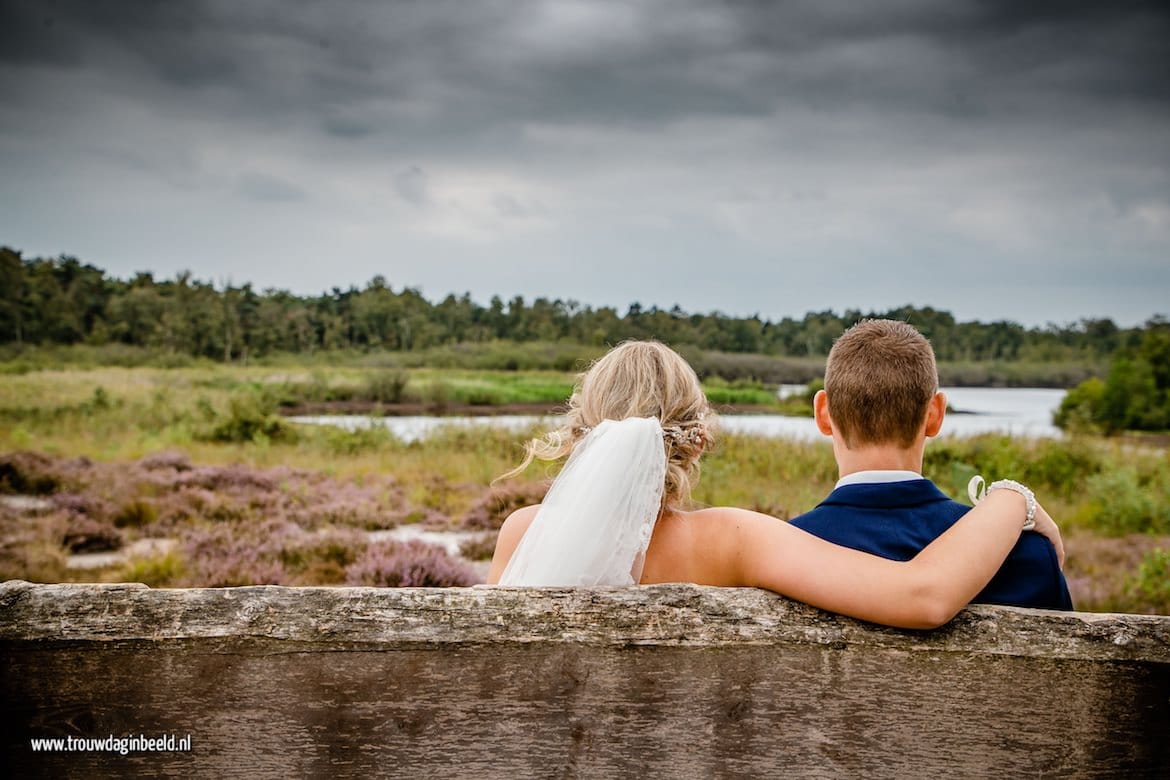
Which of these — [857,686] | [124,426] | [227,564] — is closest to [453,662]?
[857,686]

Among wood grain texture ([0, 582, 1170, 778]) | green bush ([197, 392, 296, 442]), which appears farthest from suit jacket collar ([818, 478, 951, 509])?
green bush ([197, 392, 296, 442])

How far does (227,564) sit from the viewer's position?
7.82 m

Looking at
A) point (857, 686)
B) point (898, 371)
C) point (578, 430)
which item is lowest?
point (857, 686)

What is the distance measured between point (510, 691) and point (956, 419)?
4485 centimetres

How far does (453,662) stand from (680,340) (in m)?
52.9

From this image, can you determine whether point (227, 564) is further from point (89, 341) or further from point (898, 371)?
point (89, 341)

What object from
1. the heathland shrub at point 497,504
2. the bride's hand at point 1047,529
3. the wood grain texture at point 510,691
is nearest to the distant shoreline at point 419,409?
the heathland shrub at point 497,504

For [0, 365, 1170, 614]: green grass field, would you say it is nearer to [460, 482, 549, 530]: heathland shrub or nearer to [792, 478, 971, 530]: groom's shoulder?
[460, 482, 549, 530]: heathland shrub

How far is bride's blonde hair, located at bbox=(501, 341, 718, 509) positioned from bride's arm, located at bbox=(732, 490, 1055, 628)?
65 cm

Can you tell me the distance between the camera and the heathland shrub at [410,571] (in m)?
7.24

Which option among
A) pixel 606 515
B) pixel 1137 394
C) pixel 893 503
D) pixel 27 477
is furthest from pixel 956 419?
pixel 606 515

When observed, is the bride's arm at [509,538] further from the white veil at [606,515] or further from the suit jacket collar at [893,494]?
the suit jacket collar at [893,494]

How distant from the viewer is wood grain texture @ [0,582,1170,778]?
1.13 metres

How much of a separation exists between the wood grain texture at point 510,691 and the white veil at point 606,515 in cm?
88
